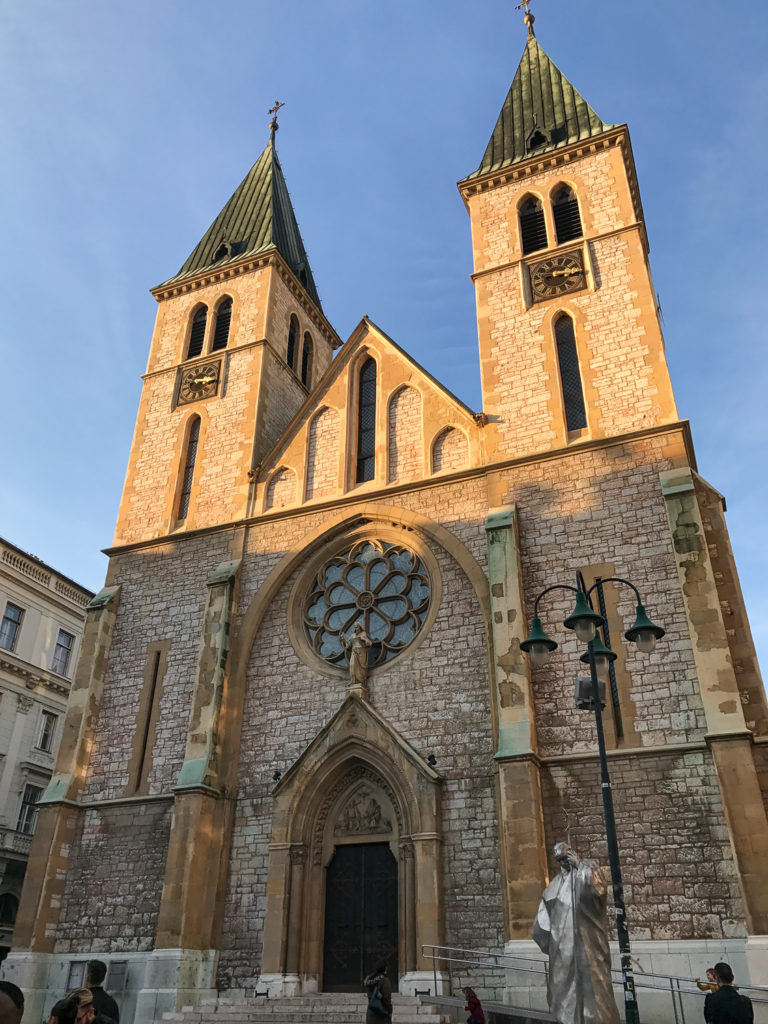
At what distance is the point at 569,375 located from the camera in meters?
18.2

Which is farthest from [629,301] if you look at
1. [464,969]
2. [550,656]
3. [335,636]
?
[464,969]

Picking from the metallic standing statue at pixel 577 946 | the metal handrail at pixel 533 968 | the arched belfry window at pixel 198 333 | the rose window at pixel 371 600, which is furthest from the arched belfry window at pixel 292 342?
the metallic standing statue at pixel 577 946

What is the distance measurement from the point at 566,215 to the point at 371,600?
11120 millimetres

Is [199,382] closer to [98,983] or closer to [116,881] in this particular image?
[116,881]

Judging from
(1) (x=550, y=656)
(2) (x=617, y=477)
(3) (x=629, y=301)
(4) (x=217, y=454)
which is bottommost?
(1) (x=550, y=656)

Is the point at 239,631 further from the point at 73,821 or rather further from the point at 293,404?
the point at 293,404

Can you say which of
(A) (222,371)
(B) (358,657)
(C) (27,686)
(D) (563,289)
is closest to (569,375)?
(D) (563,289)

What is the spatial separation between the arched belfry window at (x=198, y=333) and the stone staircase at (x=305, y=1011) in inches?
651

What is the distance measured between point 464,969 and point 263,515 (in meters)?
10.2

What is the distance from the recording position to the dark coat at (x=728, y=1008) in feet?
23.4

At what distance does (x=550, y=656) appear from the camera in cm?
1461

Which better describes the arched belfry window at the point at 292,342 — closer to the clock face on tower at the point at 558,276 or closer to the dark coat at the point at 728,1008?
the clock face on tower at the point at 558,276

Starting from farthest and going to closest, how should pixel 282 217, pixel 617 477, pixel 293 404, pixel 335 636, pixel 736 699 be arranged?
pixel 282 217, pixel 293 404, pixel 335 636, pixel 617 477, pixel 736 699

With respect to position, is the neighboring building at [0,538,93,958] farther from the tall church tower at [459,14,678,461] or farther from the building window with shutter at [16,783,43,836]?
the tall church tower at [459,14,678,461]
